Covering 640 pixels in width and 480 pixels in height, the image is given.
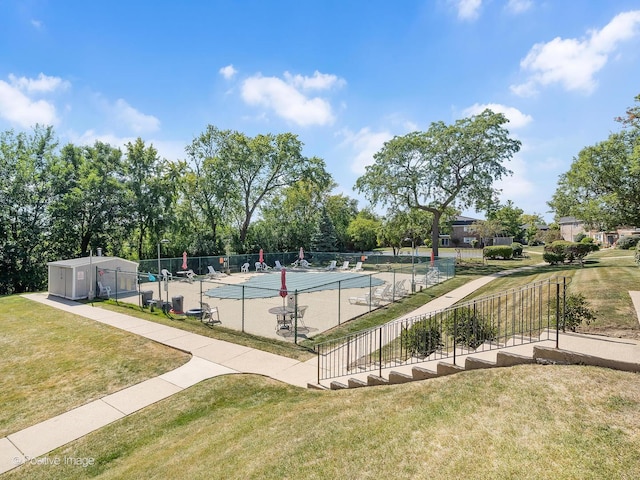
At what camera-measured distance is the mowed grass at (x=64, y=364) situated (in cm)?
688

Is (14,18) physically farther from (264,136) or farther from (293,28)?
(264,136)

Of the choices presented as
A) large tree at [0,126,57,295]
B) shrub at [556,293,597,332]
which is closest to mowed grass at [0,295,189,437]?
shrub at [556,293,597,332]

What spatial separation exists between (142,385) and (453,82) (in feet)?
50.9

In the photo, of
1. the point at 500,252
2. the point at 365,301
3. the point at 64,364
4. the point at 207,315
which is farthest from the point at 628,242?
the point at 64,364

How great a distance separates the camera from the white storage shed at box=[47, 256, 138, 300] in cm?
1700

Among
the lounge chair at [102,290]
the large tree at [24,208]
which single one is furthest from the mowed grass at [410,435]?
the large tree at [24,208]

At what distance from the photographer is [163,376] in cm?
800

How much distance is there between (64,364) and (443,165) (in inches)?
1178

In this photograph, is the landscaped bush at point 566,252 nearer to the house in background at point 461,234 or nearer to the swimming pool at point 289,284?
the swimming pool at point 289,284

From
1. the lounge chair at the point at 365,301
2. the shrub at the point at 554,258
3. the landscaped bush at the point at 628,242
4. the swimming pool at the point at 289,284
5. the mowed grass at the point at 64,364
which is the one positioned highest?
the landscaped bush at the point at 628,242

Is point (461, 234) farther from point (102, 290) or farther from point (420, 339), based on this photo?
point (420, 339)

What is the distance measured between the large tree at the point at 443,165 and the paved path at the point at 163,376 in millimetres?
22288

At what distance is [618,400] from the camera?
148 inches

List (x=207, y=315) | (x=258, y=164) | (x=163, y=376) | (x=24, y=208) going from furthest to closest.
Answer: (x=258, y=164), (x=24, y=208), (x=207, y=315), (x=163, y=376)
